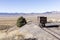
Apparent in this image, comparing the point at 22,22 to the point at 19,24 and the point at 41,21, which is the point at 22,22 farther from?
the point at 41,21

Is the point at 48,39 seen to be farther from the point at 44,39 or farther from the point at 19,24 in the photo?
the point at 19,24

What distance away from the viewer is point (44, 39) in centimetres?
1481

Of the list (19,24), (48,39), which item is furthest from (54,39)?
(19,24)

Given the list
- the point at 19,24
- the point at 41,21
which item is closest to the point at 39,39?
the point at 41,21

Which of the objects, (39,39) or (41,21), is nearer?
(39,39)

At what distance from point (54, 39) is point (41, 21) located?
16.3 m

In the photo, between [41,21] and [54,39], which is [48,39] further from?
[41,21]

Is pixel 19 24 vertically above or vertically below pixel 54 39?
below

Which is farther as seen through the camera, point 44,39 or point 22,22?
point 22,22

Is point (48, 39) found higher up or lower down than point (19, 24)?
higher up

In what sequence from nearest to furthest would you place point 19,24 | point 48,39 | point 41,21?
point 48,39
point 41,21
point 19,24

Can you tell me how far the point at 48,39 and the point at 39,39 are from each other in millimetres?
845

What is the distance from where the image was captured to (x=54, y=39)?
1468 centimetres

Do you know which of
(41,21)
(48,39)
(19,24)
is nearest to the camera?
(48,39)
